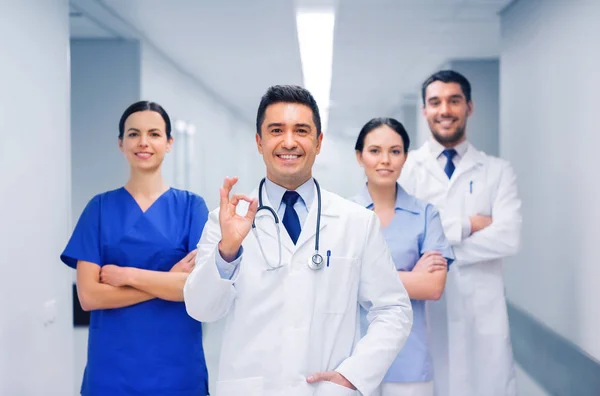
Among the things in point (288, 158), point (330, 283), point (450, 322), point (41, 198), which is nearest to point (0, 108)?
point (41, 198)

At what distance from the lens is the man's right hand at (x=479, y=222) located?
88.7 inches

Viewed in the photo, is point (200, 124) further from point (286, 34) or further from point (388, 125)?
point (388, 125)

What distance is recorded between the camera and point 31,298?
7.18ft

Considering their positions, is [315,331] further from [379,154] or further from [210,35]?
[210,35]

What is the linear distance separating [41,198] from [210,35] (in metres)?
2.07

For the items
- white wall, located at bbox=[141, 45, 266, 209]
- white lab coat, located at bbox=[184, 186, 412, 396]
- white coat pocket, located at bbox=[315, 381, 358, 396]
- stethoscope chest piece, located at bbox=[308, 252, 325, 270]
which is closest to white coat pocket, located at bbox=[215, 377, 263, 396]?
white lab coat, located at bbox=[184, 186, 412, 396]

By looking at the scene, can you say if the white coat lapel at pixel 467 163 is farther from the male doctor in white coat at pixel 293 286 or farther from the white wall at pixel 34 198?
the white wall at pixel 34 198

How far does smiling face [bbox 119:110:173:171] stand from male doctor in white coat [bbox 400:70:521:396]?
0.94 meters

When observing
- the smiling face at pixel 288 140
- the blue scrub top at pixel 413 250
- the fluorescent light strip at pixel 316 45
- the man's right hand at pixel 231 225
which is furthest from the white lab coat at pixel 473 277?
the fluorescent light strip at pixel 316 45

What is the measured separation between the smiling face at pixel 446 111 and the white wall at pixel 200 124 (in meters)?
2.36

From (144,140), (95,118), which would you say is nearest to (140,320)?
(144,140)

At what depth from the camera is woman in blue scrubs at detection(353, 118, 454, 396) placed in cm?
177

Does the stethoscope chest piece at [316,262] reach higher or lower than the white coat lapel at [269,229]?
lower

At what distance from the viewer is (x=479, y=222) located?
226 centimetres
